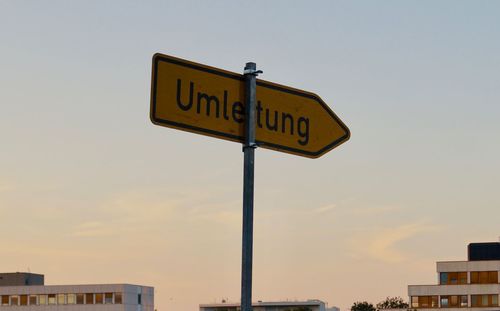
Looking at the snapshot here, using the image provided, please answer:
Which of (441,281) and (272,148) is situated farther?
(441,281)

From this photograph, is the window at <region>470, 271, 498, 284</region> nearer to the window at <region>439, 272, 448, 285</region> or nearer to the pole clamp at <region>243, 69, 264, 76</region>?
the window at <region>439, 272, 448, 285</region>

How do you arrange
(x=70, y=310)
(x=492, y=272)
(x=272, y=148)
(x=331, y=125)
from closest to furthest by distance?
(x=272, y=148), (x=331, y=125), (x=492, y=272), (x=70, y=310)

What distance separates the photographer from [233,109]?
8.00 metres

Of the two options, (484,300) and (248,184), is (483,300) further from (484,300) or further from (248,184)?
(248,184)

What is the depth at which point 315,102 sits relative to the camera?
8680 millimetres

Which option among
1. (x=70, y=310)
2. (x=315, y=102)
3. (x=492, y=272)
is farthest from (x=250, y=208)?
(x=70, y=310)

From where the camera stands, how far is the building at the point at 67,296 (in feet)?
614

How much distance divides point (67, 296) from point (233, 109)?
185044 millimetres

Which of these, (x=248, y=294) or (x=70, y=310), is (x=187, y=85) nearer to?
(x=248, y=294)

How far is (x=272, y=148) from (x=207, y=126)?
605 mm

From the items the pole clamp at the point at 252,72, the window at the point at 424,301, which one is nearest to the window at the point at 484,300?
the window at the point at 424,301

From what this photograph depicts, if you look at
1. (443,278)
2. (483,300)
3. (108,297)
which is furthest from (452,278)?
(108,297)

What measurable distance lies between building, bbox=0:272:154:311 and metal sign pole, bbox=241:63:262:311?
18110 cm

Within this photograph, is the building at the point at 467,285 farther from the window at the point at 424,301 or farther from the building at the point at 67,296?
the building at the point at 67,296
